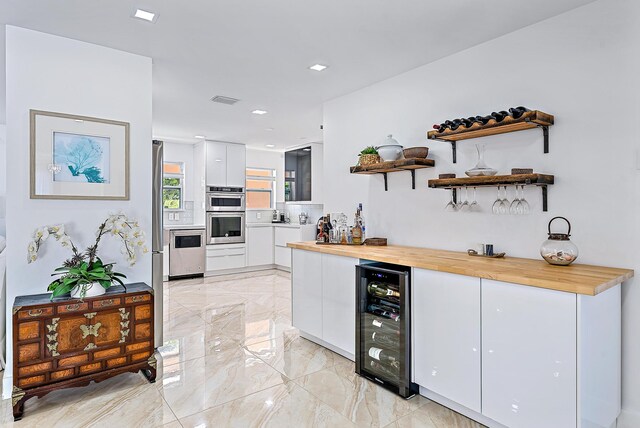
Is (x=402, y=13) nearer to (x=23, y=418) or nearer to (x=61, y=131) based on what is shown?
(x=61, y=131)

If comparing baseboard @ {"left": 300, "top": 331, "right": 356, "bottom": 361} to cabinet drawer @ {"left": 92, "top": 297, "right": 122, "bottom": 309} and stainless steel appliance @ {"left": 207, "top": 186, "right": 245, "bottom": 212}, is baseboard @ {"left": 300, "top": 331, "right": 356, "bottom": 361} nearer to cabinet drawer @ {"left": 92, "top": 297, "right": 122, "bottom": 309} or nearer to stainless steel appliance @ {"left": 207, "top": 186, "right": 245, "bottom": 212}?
cabinet drawer @ {"left": 92, "top": 297, "right": 122, "bottom": 309}

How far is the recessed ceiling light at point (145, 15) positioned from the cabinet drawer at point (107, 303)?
6.29ft

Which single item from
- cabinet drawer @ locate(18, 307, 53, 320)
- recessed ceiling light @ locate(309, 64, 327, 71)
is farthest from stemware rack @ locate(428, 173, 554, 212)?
cabinet drawer @ locate(18, 307, 53, 320)

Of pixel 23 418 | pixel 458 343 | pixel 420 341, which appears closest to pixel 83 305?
pixel 23 418

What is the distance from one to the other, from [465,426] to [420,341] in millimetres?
522

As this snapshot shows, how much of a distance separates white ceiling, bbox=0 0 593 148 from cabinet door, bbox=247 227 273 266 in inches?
145

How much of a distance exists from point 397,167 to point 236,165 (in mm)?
4717

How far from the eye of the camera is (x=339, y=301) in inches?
122

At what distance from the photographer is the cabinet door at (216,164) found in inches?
271

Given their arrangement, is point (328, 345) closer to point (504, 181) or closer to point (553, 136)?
point (504, 181)

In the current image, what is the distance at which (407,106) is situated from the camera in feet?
11.1

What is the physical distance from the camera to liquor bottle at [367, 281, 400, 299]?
2641 millimetres

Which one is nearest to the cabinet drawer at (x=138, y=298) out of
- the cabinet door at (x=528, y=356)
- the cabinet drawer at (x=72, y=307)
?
the cabinet drawer at (x=72, y=307)

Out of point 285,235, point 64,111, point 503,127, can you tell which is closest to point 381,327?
point 503,127
